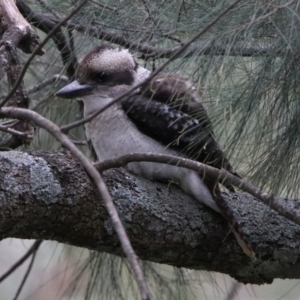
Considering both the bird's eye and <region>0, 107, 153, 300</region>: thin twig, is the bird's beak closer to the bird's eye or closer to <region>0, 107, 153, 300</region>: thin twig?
the bird's eye

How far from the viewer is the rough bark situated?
139 centimetres

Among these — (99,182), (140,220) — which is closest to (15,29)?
(140,220)

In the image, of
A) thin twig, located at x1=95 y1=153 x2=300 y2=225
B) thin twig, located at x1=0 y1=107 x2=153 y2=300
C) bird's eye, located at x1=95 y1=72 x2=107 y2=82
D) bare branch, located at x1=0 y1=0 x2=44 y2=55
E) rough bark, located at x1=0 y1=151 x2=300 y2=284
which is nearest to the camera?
thin twig, located at x1=0 y1=107 x2=153 y2=300

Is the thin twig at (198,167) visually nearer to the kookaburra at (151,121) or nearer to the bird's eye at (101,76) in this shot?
the kookaburra at (151,121)

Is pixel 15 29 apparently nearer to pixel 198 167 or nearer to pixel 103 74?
pixel 103 74

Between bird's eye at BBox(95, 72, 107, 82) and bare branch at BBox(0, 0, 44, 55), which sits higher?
bare branch at BBox(0, 0, 44, 55)

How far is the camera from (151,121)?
167 centimetres

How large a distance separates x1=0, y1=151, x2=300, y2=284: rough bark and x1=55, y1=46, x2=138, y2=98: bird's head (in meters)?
0.30

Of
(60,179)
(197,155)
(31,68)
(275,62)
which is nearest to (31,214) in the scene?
(60,179)

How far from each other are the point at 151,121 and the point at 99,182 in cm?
61

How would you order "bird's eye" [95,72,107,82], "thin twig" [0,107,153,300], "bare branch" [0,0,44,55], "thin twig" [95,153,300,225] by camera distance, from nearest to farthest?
1. "thin twig" [0,107,153,300]
2. "thin twig" [95,153,300,225]
3. "bare branch" [0,0,44,55]
4. "bird's eye" [95,72,107,82]

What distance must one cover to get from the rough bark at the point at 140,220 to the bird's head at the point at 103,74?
0.30 m

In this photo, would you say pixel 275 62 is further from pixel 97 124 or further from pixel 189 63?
pixel 97 124

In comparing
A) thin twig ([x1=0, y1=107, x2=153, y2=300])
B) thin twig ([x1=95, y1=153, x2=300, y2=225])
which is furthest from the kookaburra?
thin twig ([x1=0, y1=107, x2=153, y2=300])
